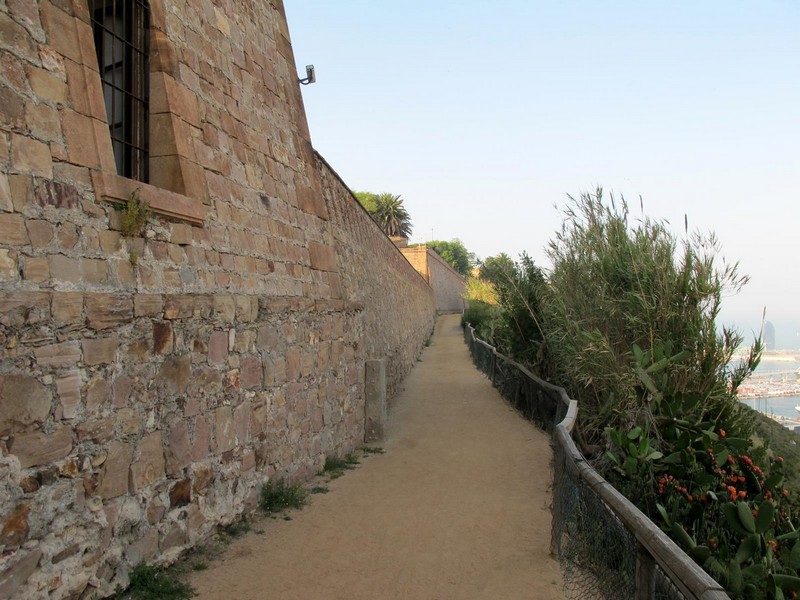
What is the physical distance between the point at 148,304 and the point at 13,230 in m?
1.04

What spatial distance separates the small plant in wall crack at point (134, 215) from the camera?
3.80 m

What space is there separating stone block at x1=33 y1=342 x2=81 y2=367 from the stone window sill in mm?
970

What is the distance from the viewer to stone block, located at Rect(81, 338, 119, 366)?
3416 mm

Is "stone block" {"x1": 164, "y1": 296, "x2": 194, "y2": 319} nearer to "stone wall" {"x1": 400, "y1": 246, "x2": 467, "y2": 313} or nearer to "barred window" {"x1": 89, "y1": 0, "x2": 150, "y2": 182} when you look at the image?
"barred window" {"x1": 89, "y1": 0, "x2": 150, "y2": 182}

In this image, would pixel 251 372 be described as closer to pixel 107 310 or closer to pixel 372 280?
pixel 107 310

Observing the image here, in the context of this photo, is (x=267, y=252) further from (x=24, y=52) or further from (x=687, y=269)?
(x=687, y=269)

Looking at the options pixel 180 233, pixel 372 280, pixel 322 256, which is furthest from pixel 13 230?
pixel 372 280

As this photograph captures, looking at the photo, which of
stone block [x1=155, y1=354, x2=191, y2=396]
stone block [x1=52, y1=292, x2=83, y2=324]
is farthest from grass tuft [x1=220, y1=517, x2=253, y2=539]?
stone block [x1=52, y1=292, x2=83, y2=324]

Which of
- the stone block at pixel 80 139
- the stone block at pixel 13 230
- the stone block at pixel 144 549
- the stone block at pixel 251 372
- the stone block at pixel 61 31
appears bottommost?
the stone block at pixel 144 549

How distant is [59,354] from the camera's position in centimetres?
323

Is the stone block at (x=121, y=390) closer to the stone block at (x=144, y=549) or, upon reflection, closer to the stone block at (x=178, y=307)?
the stone block at (x=178, y=307)

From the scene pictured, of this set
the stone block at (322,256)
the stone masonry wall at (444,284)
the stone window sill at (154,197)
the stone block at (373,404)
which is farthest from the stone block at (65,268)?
the stone masonry wall at (444,284)

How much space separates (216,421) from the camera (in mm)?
4770

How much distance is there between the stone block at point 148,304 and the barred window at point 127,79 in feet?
3.66
